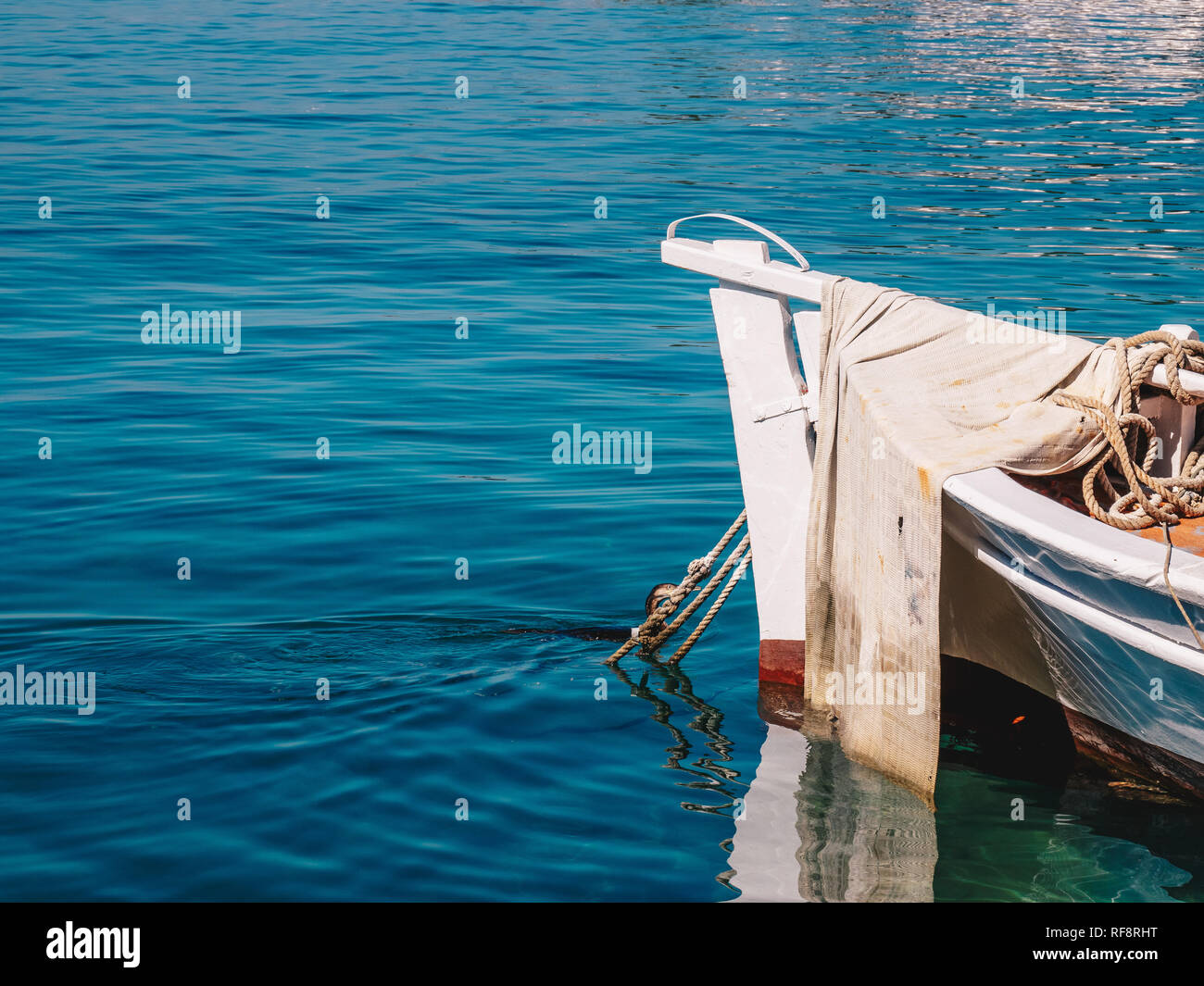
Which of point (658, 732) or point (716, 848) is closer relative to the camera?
point (716, 848)

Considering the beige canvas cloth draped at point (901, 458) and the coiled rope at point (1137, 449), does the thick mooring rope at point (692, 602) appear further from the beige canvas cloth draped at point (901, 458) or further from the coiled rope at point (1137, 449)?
the coiled rope at point (1137, 449)

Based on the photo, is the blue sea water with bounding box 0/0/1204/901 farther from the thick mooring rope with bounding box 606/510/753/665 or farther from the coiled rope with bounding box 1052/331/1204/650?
the coiled rope with bounding box 1052/331/1204/650

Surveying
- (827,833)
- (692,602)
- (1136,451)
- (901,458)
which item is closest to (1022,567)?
(901,458)

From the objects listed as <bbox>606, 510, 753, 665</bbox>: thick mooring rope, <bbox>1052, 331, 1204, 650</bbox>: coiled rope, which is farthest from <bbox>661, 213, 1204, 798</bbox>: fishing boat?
<bbox>606, 510, 753, 665</bbox>: thick mooring rope

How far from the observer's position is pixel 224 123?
2014 centimetres

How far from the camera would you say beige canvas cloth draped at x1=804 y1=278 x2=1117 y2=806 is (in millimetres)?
4820

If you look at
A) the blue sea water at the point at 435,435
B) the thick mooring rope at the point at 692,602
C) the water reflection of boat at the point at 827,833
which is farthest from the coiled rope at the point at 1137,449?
the thick mooring rope at the point at 692,602

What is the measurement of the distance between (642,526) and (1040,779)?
3.23 metres

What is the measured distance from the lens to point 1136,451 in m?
5.07

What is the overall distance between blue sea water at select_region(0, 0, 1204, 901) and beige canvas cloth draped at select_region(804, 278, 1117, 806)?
1.88ft

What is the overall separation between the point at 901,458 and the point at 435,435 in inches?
206

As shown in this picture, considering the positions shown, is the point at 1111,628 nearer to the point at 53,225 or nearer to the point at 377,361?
the point at 377,361

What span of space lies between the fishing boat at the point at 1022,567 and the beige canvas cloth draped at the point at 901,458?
139 millimetres
